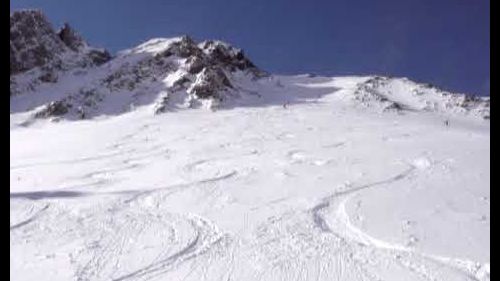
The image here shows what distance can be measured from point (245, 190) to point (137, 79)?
27813mm

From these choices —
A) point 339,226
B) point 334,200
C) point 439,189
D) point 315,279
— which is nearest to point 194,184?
point 334,200

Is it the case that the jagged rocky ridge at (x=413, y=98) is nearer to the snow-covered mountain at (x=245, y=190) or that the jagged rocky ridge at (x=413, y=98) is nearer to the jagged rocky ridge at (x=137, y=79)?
the jagged rocky ridge at (x=137, y=79)

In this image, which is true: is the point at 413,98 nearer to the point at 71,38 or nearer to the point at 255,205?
the point at 255,205

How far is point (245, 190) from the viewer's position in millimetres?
12922

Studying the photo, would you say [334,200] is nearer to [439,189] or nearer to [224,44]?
[439,189]

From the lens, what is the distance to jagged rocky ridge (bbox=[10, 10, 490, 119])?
34.3 meters

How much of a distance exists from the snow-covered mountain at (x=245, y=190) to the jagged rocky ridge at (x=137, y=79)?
35 centimetres

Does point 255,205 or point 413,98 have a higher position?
point 413,98

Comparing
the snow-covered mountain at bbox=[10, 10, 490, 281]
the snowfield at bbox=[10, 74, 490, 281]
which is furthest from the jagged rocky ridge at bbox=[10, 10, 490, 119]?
the snowfield at bbox=[10, 74, 490, 281]

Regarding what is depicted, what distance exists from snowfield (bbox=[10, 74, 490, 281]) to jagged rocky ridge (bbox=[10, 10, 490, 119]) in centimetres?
982

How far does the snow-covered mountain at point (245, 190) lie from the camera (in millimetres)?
8180

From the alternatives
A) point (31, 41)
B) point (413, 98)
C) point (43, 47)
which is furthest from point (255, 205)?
point (31, 41)

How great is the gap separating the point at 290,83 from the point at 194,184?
100 feet

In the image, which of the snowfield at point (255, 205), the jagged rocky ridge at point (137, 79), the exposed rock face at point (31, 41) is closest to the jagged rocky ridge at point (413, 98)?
the jagged rocky ridge at point (137, 79)
